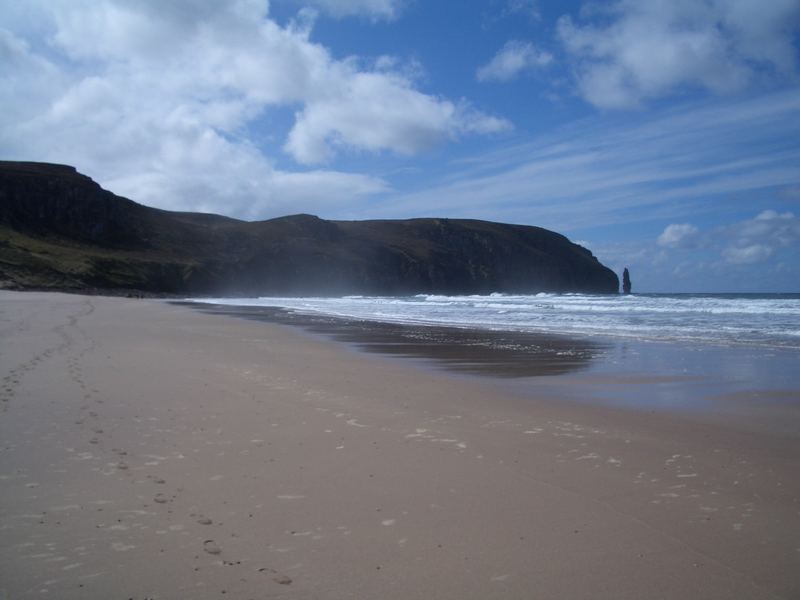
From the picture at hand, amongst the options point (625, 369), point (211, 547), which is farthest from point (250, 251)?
point (211, 547)

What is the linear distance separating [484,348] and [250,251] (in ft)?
307

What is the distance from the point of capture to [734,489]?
4531 millimetres

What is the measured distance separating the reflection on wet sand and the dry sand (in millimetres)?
4018

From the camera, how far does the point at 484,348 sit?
15.9 m

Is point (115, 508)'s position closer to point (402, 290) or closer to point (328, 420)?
point (328, 420)

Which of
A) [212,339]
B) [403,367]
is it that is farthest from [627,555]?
[212,339]

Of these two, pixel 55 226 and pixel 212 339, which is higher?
pixel 55 226

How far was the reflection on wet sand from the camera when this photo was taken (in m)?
12.0

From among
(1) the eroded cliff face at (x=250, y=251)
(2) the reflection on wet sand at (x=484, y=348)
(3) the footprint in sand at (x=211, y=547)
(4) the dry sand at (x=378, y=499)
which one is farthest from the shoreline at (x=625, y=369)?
(1) the eroded cliff face at (x=250, y=251)

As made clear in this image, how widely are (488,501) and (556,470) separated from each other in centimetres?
106

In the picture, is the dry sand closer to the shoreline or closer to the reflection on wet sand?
the shoreline

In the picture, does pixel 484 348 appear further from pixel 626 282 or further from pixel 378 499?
pixel 626 282

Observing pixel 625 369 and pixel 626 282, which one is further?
pixel 626 282

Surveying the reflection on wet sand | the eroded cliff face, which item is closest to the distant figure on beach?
the eroded cliff face
